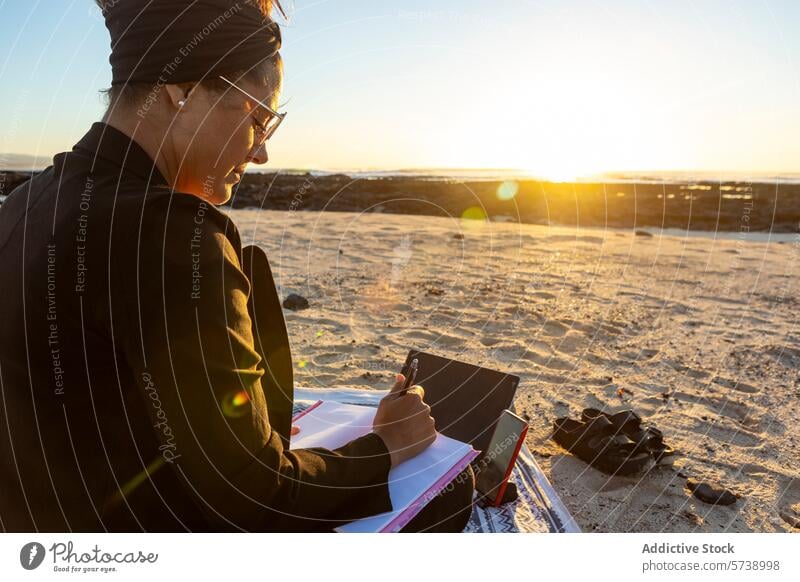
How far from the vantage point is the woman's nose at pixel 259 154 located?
6.55ft

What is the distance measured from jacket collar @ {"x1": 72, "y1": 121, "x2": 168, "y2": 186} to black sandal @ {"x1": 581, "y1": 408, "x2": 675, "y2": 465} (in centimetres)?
298

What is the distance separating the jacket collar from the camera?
156 centimetres

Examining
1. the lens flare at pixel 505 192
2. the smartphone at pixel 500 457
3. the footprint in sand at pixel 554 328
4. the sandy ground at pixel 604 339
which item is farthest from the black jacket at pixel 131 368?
the lens flare at pixel 505 192

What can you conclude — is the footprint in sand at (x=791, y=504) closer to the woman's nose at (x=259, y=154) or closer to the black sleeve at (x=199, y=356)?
the black sleeve at (x=199, y=356)

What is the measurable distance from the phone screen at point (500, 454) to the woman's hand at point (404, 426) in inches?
23.6

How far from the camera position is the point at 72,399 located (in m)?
1.45

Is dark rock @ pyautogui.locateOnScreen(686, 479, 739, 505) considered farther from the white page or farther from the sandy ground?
the white page

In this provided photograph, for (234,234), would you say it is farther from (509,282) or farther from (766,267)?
(766,267)

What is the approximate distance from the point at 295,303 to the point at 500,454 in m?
4.32

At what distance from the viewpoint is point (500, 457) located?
8.45 ft

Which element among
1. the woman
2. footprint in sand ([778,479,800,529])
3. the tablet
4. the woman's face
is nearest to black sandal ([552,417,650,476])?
footprint in sand ([778,479,800,529])

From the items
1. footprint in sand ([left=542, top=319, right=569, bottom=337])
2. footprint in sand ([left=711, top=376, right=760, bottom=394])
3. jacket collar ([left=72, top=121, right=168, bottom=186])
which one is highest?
jacket collar ([left=72, top=121, right=168, bottom=186])
